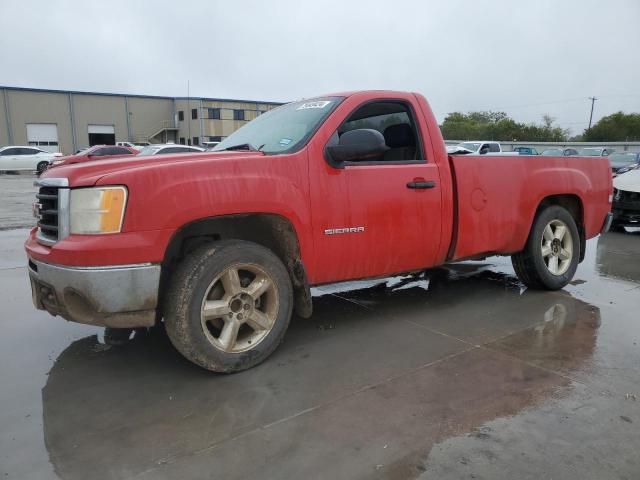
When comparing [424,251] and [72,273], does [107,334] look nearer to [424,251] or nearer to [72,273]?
[72,273]

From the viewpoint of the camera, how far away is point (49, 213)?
3266mm

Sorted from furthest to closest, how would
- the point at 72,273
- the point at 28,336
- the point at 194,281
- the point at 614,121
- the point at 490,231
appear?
the point at 614,121
the point at 490,231
the point at 28,336
the point at 194,281
the point at 72,273

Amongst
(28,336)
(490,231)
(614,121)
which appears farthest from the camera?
(614,121)

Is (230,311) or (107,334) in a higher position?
(230,311)

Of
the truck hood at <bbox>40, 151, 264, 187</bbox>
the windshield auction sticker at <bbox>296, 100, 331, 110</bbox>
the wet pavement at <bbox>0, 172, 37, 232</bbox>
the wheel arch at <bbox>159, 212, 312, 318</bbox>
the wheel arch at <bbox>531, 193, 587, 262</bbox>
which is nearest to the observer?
the truck hood at <bbox>40, 151, 264, 187</bbox>

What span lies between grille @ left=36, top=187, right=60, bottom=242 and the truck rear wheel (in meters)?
4.24

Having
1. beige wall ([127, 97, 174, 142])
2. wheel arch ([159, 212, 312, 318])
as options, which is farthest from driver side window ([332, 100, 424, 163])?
beige wall ([127, 97, 174, 142])

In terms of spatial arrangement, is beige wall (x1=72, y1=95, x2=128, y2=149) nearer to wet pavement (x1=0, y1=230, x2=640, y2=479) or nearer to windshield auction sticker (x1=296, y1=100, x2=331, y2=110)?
wet pavement (x1=0, y1=230, x2=640, y2=479)

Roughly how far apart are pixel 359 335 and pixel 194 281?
1.57m

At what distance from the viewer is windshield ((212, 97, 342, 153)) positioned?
383 cm

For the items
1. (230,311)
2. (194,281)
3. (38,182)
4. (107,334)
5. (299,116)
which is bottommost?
(107,334)

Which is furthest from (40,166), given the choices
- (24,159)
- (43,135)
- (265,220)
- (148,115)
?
(265,220)

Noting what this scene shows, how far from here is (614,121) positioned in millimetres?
63688

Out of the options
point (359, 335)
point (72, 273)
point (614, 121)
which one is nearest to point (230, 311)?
point (72, 273)
